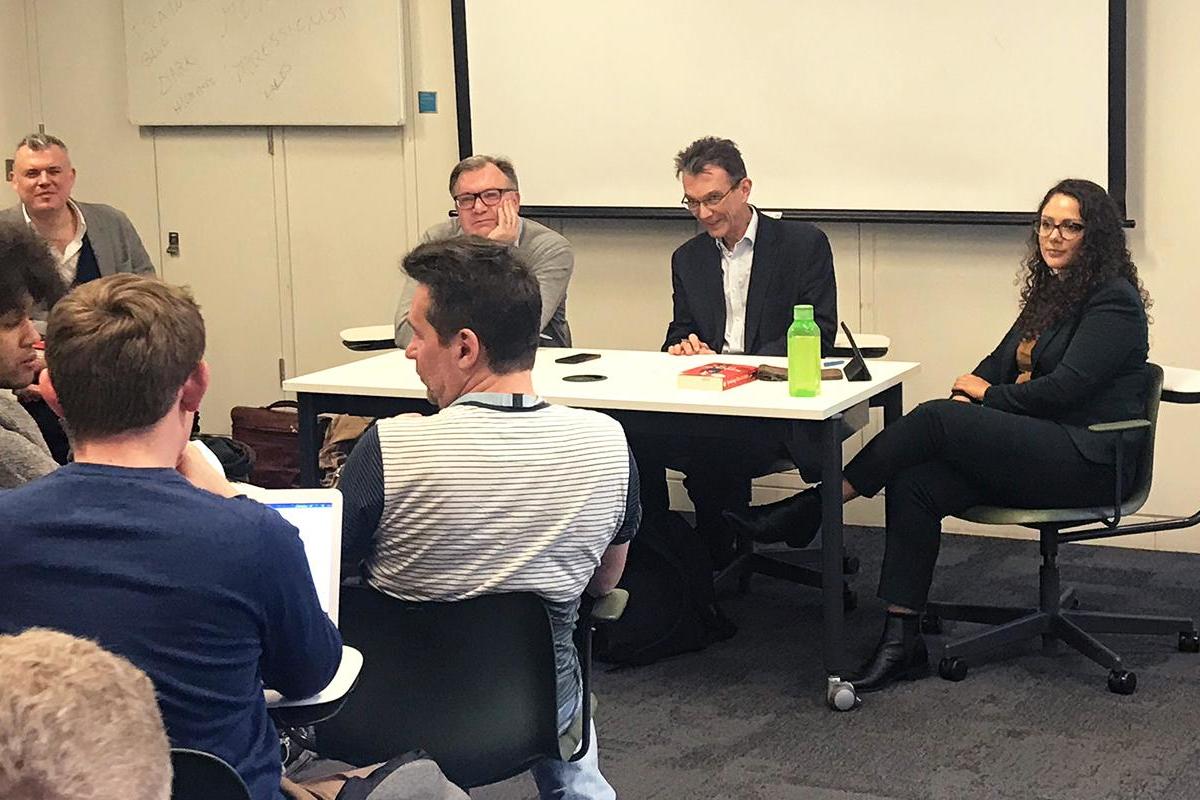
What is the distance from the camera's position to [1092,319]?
3672 millimetres

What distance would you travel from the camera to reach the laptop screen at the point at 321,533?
1946 millimetres

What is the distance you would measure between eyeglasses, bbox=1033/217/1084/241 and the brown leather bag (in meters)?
2.64

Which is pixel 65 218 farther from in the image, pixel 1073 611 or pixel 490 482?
pixel 1073 611

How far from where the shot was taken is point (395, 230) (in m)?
5.73

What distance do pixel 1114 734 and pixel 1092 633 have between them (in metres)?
0.54

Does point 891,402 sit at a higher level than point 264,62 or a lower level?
lower

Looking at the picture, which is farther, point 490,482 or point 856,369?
point 856,369

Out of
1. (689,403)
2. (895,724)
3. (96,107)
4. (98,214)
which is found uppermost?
(96,107)

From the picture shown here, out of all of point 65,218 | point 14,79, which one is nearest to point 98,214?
point 65,218

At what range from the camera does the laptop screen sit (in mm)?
1946

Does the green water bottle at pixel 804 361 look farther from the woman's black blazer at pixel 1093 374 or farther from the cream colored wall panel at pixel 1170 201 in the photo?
the cream colored wall panel at pixel 1170 201

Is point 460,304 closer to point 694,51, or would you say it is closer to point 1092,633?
point 1092,633

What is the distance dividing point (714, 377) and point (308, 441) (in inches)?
43.8

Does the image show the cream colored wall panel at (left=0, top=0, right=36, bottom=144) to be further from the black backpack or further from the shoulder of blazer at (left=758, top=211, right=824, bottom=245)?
the black backpack
